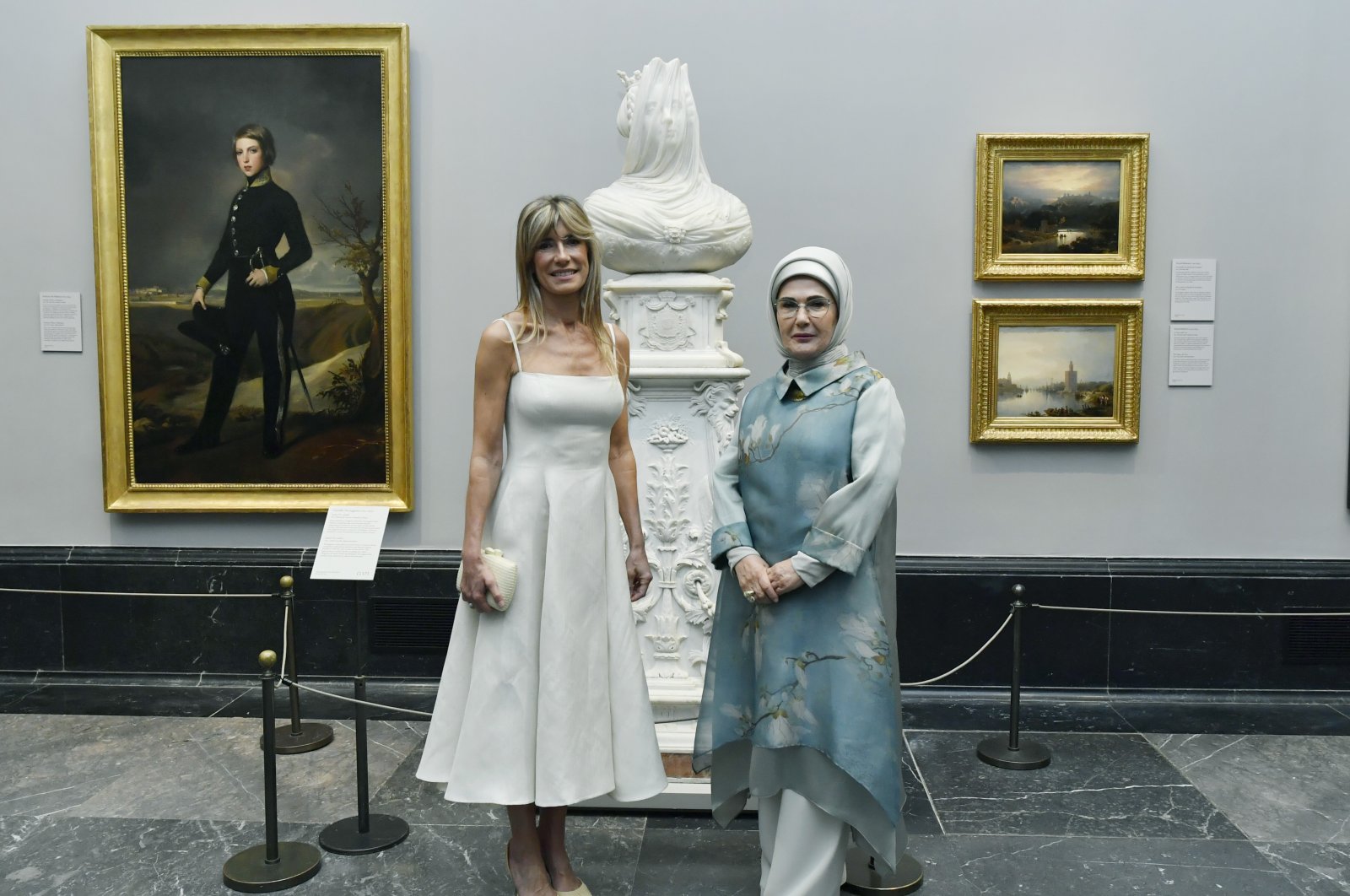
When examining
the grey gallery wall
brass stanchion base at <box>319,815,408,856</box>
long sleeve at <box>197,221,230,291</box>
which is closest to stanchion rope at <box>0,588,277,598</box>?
the grey gallery wall

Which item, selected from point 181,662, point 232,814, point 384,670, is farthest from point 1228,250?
point 181,662

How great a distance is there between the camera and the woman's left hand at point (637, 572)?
371 centimetres

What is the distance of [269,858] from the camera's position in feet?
12.9

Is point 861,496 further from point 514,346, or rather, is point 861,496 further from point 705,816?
point 705,816

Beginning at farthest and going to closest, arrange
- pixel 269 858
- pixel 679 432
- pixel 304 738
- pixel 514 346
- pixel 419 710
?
pixel 419 710 → pixel 304 738 → pixel 679 432 → pixel 269 858 → pixel 514 346

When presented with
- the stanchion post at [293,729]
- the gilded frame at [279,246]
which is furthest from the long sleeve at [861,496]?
the gilded frame at [279,246]

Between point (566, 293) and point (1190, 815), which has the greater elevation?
point (566, 293)

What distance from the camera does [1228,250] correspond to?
6.04 metres

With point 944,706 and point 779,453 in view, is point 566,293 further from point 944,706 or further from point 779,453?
point 944,706

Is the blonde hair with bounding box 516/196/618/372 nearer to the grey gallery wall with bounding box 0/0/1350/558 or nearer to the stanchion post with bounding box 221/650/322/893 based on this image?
the stanchion post with bounding box 221/650/322/893

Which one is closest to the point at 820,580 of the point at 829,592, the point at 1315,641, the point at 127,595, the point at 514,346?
the point at 829,592

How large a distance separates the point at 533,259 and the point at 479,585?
1011 millimetres

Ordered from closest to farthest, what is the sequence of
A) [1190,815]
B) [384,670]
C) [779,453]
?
[779,453] → [1190,815] → [384,670]

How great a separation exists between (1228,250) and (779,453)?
3.99 m
